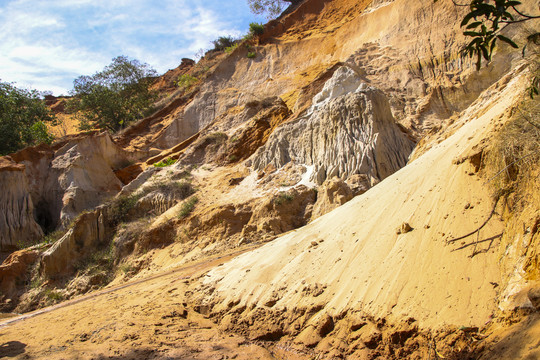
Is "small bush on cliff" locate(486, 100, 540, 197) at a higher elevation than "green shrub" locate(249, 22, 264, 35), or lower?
lower

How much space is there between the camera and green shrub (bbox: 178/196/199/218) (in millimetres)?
13945

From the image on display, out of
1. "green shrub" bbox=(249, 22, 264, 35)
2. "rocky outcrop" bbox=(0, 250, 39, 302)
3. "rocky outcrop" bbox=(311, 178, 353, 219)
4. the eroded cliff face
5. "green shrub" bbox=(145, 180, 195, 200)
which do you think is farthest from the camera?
"green shrub" bbox=(249, 22, 264, 35)

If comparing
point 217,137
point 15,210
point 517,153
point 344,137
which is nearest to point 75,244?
point 15,210

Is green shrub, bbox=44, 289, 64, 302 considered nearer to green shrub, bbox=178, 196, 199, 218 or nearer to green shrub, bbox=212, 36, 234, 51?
green shrub, bbox=178, 196, 199, 218

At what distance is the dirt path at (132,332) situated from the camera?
Answer: 542 cm

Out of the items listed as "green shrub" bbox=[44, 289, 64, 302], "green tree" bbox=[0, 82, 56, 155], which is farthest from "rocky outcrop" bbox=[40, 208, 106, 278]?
"green tree" bbox=[0, 82, 56, 155]

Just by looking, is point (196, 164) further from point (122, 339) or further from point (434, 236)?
point (434, 236)

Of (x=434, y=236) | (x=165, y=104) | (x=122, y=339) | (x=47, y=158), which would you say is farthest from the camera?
(x=165, y=104)

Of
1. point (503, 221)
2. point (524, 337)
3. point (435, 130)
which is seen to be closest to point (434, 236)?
point (503, 221)

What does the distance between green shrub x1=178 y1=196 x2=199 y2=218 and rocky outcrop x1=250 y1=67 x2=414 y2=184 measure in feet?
8.91

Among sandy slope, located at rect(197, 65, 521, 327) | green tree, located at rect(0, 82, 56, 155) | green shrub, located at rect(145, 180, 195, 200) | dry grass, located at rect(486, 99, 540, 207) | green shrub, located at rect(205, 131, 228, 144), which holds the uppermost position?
green tree, located at rect(0, 82, 56, 155)

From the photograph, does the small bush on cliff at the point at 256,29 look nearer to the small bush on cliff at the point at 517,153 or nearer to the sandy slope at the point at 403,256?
the sandy slope at the point at 403,256

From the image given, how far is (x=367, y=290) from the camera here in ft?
16.8

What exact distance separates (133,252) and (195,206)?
2670 mm
